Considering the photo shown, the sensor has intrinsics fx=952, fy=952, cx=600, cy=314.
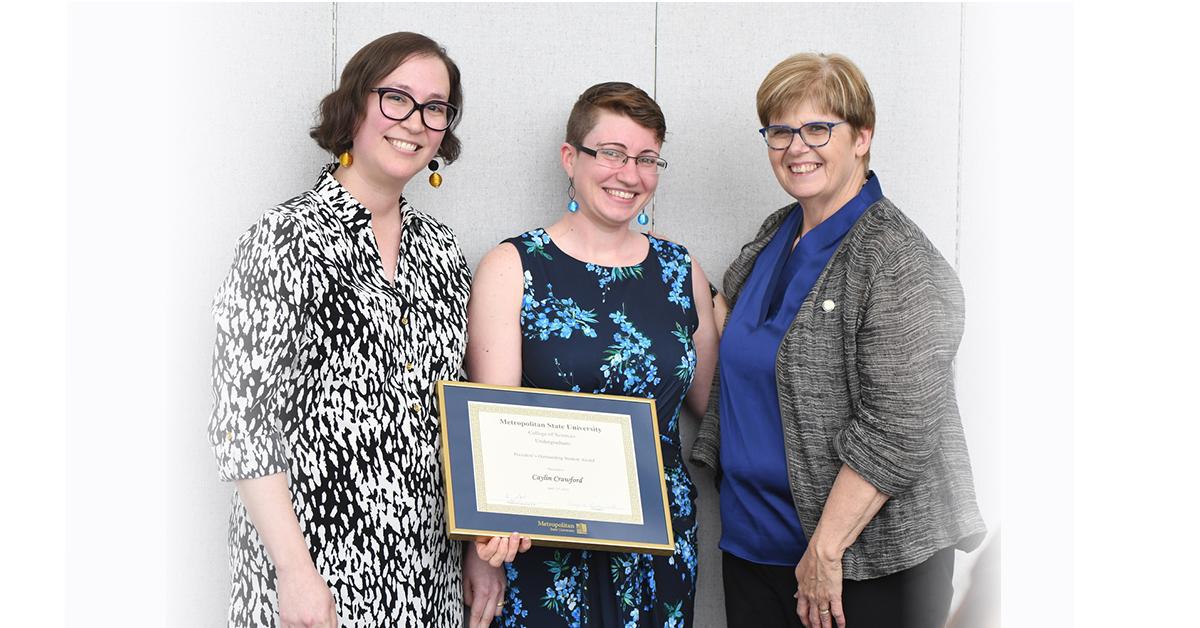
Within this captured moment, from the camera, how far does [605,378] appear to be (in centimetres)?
211

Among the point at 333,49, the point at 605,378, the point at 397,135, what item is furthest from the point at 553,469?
the point at 333,49

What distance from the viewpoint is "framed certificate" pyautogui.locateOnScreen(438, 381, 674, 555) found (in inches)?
73.3

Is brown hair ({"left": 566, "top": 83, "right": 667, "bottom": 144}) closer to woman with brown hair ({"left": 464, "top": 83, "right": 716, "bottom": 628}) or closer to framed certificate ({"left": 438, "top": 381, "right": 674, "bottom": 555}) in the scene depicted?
woman with brown hair ({"left": 464, "top": 83, "right": 716, "bottom": 628})

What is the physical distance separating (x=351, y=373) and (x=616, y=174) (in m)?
0.79

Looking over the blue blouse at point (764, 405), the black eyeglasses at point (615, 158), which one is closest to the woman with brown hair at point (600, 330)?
the black eyeglasses at point (615, 158)

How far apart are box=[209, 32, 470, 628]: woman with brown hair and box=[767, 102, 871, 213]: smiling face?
2.45ft

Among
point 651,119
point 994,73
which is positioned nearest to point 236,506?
point 651,119

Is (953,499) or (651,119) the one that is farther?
(651,119)

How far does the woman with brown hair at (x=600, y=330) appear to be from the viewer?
211 cm

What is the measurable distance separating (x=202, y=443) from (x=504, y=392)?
2.74ft

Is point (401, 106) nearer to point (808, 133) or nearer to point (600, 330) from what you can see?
point (600, 330)

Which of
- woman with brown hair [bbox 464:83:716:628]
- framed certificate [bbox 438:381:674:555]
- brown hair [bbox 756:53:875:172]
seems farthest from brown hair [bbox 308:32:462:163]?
brown hair [bbox 756:53:875:172]

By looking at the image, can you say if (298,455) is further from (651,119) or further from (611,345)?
(651,119)

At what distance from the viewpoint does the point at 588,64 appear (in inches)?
102
